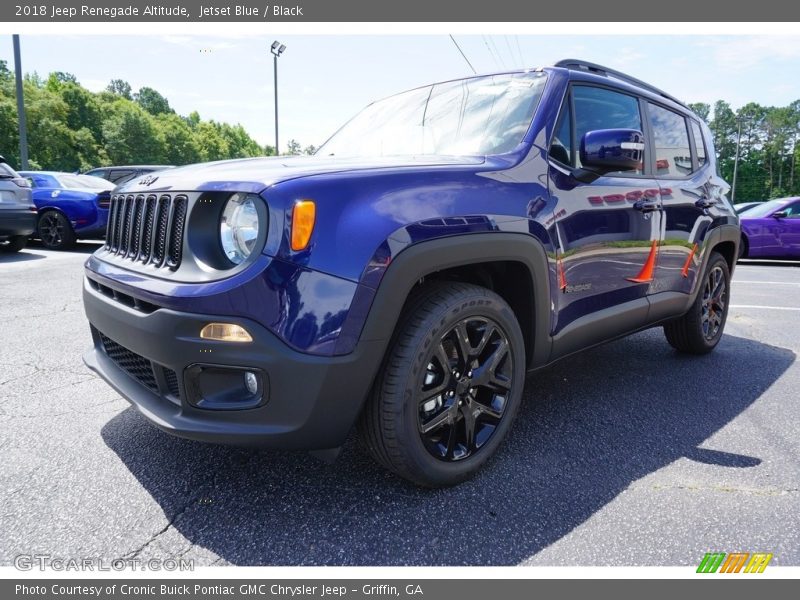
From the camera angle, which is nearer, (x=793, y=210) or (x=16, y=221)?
(x=16, y=221)

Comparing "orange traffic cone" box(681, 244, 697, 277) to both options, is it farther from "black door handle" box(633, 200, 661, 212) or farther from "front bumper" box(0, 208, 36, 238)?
"front bumper" box(0, 208, 36, 238)

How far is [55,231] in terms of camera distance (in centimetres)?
934

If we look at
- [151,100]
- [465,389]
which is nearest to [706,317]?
[465,389]

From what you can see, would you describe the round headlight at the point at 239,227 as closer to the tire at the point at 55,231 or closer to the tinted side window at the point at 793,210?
the tire at the point at 55,231

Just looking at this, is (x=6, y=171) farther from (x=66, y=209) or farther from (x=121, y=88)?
(x=121, y=88)

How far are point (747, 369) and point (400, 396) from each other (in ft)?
10.3

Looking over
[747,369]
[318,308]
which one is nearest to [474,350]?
[318,308]

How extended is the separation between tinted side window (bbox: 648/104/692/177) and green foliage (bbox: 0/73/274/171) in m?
48.7

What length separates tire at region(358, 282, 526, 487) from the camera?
1939 mm

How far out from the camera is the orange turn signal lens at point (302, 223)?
171 cm

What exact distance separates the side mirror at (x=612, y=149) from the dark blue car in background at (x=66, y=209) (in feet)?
28.4

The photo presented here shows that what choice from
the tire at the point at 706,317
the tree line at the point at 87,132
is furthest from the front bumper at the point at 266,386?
the tree line at the point at 87,132

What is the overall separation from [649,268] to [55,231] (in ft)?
31.4

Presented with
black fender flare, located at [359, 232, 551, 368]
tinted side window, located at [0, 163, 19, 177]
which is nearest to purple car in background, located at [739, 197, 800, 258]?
black fender flare, located at [359, 232, 551, 368]
